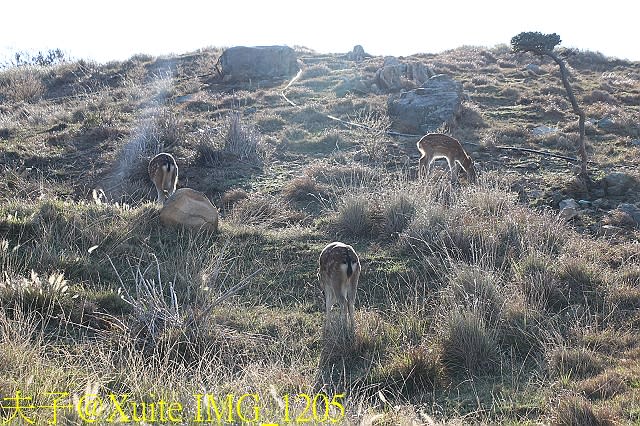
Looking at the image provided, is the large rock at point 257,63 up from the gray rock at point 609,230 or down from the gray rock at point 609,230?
up

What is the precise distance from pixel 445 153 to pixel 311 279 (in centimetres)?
700

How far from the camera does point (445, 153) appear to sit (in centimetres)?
1559

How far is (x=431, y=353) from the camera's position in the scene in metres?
7.12

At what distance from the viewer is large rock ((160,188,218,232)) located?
10.7 meters

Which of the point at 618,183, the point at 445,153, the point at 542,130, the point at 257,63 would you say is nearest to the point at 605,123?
the point at 542,130

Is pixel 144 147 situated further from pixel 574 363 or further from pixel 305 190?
pixel 574 363

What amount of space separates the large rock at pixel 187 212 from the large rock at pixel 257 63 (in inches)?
667

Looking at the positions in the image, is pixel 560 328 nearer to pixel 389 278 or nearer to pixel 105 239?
pixel 389 278

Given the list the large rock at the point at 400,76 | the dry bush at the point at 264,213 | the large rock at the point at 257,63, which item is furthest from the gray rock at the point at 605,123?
the large rock at the point at 257,63

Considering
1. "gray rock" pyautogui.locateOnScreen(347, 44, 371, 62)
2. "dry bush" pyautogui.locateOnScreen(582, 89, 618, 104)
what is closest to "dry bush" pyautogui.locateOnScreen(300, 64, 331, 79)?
"gray rock" pyautogui.locateOnScreen(347, 44, 371, 62)

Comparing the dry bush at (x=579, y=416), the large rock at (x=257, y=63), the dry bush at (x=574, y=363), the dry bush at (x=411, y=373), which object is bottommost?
the dry bush at (x=411, y=373)

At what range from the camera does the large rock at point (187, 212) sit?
35.1 ft

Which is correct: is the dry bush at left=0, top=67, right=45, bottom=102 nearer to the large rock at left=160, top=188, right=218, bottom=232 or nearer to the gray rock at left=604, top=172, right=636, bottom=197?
the large rock at left=160, top=188, right=218, bottom=232

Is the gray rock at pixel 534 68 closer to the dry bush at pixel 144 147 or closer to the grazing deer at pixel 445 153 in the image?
the grazing deer at pixel 445 153
